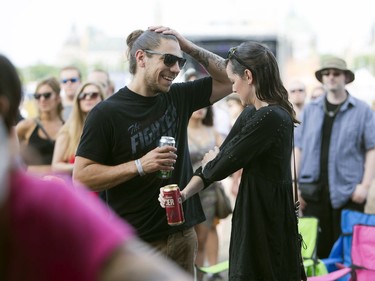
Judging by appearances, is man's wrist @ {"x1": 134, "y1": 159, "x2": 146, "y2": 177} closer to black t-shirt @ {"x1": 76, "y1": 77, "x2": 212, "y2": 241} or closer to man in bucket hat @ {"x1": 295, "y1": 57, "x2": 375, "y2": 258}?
black t-shirt @ {"x1": 76, "y1": 77, "x2": 212, "y2": 241}

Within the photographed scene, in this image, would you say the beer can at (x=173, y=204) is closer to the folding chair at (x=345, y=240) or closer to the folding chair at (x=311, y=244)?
the folding chair at (x=311, y=244)

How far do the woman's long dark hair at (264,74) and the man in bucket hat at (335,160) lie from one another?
303 centimetres

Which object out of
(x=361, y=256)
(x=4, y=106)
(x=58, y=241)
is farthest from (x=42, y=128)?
(x=58, y=241)

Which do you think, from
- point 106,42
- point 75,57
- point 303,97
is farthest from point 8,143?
point 75,57

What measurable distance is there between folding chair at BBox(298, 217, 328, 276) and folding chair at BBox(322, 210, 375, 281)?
0.71 feet

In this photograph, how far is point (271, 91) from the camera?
4469 mm

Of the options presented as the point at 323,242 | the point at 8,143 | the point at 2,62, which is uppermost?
the point at 2,62

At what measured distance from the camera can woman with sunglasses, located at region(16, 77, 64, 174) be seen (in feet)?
25.8

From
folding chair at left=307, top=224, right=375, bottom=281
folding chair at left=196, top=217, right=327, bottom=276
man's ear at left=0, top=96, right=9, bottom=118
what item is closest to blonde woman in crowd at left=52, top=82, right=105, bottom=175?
folding chair at left=196, top=217, right=327, bottom=276

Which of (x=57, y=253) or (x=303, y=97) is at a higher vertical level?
(x=303, y=97)

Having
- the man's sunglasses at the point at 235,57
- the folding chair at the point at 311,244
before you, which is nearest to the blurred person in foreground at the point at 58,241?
the man's sunglasses at the point at 235,57

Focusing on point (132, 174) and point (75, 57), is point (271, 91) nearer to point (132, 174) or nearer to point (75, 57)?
point (132, 174)

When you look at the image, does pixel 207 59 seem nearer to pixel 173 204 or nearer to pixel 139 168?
pixel 139 168

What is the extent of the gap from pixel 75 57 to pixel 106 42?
862 inches
